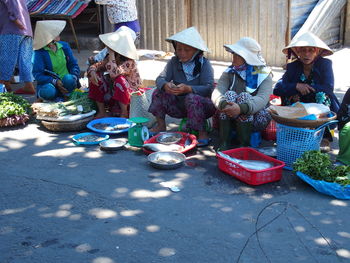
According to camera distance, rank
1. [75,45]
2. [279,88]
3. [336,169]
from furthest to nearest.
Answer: [75,45], [279,88], [336,169]

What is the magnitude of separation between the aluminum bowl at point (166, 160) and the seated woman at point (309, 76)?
49.8 inches

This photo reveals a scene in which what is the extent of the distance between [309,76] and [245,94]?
730 millimetres

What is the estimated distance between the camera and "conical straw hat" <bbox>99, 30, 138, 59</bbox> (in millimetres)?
5180

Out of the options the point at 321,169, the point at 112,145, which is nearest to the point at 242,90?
the point at 321,169

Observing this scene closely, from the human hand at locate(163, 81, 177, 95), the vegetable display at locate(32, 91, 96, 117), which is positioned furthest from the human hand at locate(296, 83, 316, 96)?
the vegetable display at locate(32, 91, 96, 117)

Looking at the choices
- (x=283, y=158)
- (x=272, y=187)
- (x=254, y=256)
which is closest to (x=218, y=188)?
(x=272, y=187)

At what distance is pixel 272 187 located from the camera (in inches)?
143

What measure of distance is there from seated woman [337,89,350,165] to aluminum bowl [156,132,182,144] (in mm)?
1568

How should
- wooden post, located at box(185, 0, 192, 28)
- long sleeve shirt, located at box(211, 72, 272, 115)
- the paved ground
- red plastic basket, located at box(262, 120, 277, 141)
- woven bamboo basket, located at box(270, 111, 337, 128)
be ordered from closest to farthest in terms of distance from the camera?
the paved ground < woven bamboo basket, located at box(270, 111, 337, 128) < long sleeve shirt, located at box(211, 72, 272, 115) < red plastic basket, located at box(262, 120, 277, 141) < wooden post, located at box(185, 0, 192, 28)

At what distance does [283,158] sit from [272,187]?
44 centimetres

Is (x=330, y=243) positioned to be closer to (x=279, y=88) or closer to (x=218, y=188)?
(x=218, y=188)

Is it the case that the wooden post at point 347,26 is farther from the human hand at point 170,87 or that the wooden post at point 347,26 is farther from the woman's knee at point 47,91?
the woman's knee at point 47,91

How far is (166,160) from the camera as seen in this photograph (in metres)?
4.14

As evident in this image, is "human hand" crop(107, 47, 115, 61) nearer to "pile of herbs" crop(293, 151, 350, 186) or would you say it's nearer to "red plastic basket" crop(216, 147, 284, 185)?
"red plastic basket" crop(216, 147, 284, 185)
